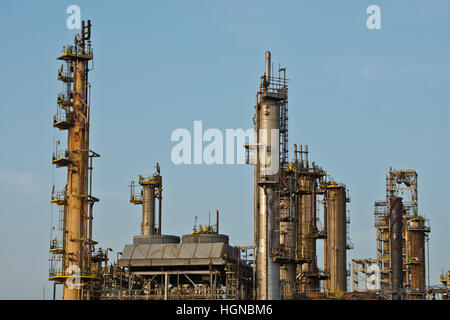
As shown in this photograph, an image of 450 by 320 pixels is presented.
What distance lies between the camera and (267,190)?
83.3 m

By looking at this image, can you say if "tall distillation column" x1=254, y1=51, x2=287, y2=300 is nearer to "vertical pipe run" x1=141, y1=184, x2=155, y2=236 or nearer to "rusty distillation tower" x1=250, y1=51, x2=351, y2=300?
"rusty distillation tower" x1=250, y1=51, x2=351, y2=300

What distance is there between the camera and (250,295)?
3406 inches

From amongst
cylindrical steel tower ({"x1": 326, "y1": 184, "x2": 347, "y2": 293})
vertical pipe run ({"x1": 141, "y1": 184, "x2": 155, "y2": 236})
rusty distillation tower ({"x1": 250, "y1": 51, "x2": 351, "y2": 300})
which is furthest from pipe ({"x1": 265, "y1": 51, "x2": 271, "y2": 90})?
cylindrical steel tower ({"x1": 326, "y1": 184, "x2": 347, "y2": 293})

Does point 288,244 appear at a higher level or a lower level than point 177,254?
higher

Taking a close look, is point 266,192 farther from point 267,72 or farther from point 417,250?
point 417,250

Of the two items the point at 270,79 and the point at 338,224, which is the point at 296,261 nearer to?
the point at 270,79

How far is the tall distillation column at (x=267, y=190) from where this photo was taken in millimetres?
82062

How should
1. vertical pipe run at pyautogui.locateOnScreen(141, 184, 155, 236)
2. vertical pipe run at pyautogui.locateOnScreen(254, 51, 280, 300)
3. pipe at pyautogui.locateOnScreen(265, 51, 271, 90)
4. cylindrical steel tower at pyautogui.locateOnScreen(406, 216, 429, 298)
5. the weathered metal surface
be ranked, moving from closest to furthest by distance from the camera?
the weathered metal surface < vertical pipe run at pyautogui.locateOnScreen(254, 51, 280, 300) < pipe at pyautogui.locateOnScreen(265, 51, 271, 90) < vertical pipe run at pyautogui.locateOnScreen(141, 184, 155, 236) < cylindrical steel tower at pyautogui.locateOnScreen(406, 216, 429, 298)

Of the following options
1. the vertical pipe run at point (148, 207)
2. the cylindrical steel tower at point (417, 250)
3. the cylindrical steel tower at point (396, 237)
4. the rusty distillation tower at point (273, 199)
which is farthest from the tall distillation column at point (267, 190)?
the cylindrical steel tower at point (417, 250)

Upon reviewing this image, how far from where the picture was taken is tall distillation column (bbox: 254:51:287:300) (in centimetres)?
8206

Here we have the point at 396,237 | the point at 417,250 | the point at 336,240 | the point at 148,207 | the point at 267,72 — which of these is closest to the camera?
the point at 267,72

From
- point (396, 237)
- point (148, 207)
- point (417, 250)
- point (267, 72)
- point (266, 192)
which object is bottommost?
point (417, 250)

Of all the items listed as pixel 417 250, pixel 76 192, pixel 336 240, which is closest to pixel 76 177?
pixel 76 192

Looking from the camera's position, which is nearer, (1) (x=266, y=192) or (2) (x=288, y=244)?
(1) (x=266, y=192)
